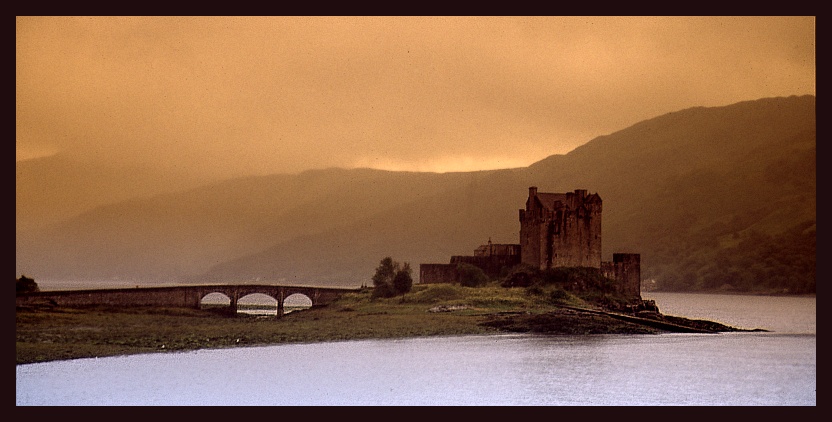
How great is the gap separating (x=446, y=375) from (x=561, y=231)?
3249 centimetres

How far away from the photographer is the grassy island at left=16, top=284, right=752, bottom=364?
169 ft

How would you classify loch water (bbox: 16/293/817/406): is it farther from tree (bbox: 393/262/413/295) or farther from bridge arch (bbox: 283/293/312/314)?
bridge arch (bbox: 283/293/312/314)

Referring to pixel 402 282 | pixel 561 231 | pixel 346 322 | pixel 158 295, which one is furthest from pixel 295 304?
pixel 346 322

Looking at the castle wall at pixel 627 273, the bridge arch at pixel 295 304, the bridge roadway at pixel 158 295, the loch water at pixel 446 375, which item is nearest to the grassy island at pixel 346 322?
the bridge roadway at pixel 158 295

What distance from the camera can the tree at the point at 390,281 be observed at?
74.4 meters

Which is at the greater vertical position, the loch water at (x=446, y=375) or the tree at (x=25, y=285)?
the tree at (x=25, y=285)

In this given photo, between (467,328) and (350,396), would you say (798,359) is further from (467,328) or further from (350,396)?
(350,396)

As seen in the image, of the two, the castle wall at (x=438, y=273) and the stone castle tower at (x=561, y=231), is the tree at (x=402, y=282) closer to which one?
the castle wall at (x=438, y=273)

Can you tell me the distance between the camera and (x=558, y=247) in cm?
7700

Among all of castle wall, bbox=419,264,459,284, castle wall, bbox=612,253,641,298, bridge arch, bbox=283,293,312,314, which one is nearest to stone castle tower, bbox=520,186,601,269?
castle wall, bbox=612,253,641,298

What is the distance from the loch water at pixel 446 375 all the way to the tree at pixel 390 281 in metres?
15.7

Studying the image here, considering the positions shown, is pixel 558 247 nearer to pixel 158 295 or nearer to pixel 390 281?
pixel 390 281

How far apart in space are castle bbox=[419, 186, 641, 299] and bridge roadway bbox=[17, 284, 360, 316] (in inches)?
302
